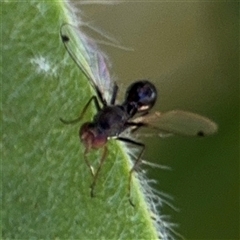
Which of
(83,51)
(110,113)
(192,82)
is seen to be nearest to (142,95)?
(110,113)

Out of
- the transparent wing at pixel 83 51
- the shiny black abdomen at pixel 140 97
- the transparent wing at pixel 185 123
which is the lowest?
the transparent wing at pixel 83 51

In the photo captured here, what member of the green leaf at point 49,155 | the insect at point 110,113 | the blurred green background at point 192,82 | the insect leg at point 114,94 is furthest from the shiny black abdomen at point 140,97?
the blurred green background at point 192,82

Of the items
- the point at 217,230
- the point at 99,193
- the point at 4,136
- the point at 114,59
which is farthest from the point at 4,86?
the point at 114,59

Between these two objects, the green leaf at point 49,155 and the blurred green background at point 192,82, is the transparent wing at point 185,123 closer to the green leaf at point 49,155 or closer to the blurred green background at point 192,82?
the green leaf at point 49,155

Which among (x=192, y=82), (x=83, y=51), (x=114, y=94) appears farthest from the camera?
(x=192, y=82)

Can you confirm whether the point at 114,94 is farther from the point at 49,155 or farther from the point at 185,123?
the point at 49,155

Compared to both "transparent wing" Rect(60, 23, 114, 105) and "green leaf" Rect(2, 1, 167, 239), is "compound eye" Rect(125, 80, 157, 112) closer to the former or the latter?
"transparent wing" Rect(60, 23, 114, 105)

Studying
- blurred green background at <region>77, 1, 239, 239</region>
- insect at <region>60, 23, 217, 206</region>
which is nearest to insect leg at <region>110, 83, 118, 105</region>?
insect at <region>60, 23, 217, 206</region>
